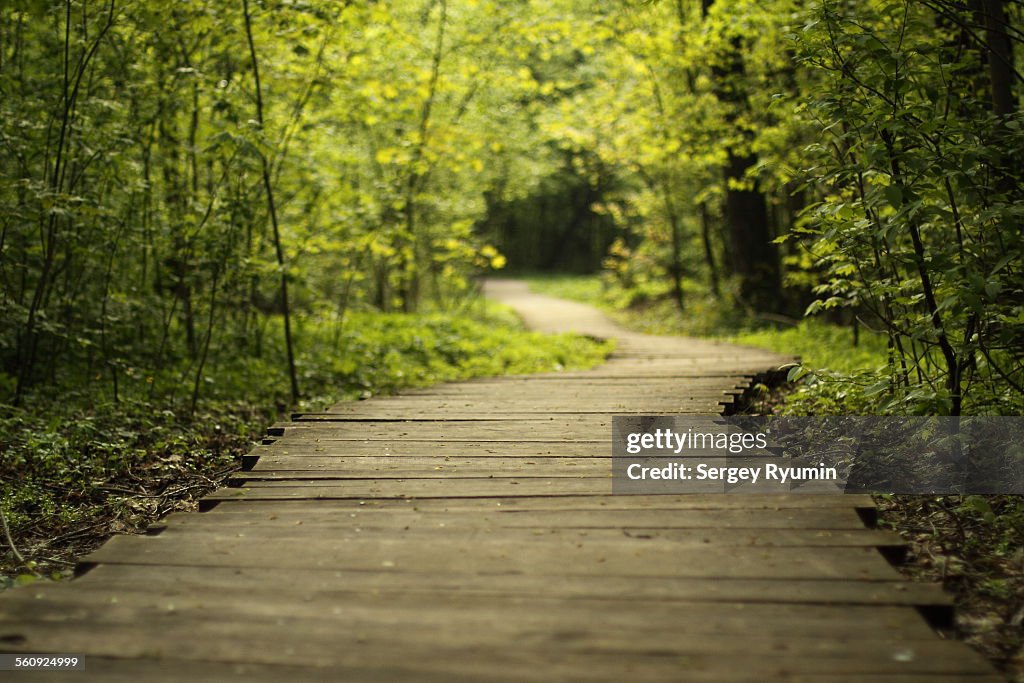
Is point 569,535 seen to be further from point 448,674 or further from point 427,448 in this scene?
point 427,448

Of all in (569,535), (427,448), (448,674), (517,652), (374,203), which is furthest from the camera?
(374,203)

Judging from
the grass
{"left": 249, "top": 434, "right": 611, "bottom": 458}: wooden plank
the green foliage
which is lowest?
the grass

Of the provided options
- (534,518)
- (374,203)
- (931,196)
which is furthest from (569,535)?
(374,203)

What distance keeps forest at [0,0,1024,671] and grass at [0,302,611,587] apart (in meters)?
0.03

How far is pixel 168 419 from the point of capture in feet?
22.6

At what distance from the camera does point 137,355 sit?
29.8 ft

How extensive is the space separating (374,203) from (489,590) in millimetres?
8372

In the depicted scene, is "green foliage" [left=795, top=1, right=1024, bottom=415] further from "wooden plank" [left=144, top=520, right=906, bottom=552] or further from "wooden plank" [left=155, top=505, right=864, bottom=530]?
"wooden plank" [left=144, top=520, right=906, bottom=552]

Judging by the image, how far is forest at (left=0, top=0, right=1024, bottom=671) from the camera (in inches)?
181

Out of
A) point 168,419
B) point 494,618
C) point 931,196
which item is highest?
point 931,196

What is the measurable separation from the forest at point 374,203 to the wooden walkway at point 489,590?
1291 mm

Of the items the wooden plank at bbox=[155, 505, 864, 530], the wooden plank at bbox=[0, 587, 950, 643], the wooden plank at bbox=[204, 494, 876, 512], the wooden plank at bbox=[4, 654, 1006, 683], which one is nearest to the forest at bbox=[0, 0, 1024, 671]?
the wooden plank at bbox=[204, 494, 876, 512]

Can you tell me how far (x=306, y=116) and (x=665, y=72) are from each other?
32.1ft

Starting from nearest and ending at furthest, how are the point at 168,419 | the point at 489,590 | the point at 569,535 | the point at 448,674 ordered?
the point at 448,674 → the point at 489,590 → the point at 569,535 → the point at 168,419
